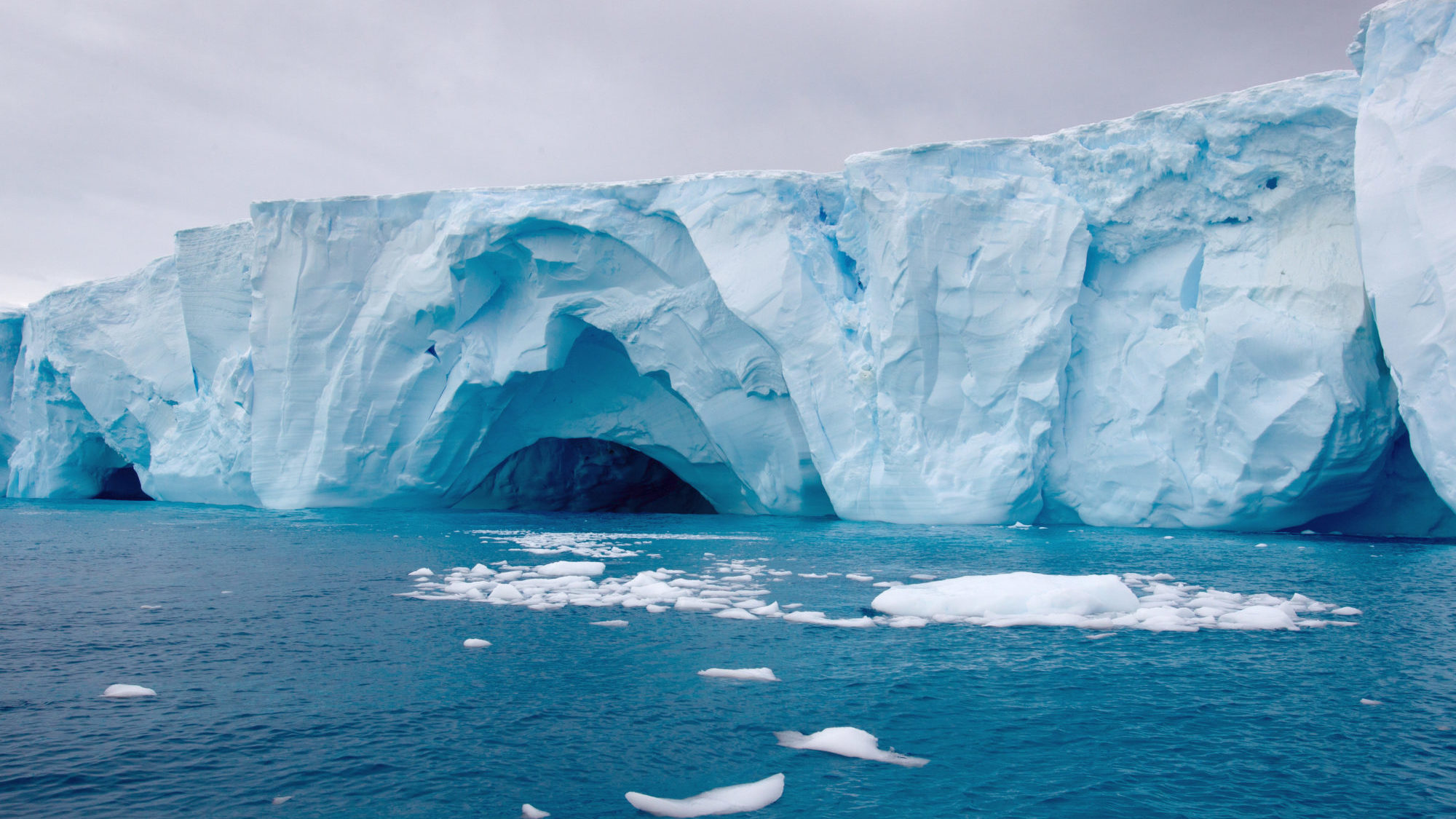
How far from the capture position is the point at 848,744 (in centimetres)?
381

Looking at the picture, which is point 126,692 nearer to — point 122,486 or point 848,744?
point 848,744

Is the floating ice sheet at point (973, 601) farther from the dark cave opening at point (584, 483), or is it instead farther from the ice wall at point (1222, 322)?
the dark cave opening at point (584, 483)

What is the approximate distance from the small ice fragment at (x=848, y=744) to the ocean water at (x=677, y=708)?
0.09 m

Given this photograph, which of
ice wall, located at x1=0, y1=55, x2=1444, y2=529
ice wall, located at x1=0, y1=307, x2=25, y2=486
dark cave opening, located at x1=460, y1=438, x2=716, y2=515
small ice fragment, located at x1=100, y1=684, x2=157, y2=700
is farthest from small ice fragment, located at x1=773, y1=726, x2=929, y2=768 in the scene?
ice wall, located at x1=0, y1=307, x2=25, y2=486

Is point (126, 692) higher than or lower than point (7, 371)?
lower

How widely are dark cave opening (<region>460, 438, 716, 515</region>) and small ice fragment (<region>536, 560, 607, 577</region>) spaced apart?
562 inches

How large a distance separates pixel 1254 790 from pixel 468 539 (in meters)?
10.8

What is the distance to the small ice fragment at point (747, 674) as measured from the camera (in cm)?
481

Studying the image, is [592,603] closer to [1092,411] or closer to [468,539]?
[468,539]

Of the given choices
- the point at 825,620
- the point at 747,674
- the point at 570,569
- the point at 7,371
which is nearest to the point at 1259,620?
the point at 825,620

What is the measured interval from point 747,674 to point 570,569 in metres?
4.25

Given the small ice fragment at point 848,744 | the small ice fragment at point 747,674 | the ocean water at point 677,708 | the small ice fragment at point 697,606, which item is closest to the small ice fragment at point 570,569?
the ocean water at point 677,708

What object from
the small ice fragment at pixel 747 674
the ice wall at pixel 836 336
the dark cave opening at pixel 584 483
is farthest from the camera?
the dark cave opening at pixel 584 483

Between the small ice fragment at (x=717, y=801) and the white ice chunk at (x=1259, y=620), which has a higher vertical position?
the white ice chunk at (x=1259, y=620)
